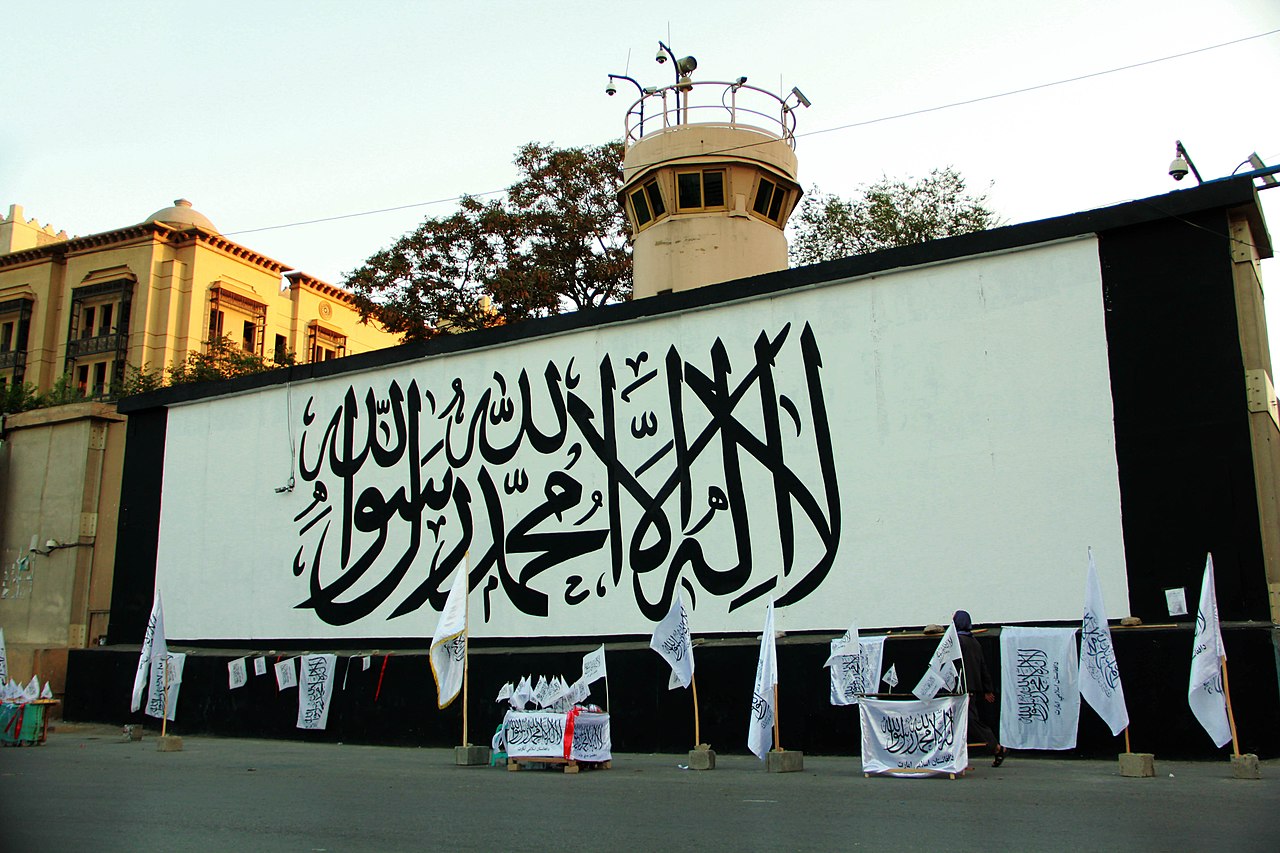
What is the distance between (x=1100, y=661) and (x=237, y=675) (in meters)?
15.5

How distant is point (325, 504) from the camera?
812 inches

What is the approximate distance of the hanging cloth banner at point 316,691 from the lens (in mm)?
18812

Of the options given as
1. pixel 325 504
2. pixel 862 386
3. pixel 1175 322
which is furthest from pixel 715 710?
pixel 325 504

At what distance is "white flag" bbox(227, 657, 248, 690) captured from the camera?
65.4ft

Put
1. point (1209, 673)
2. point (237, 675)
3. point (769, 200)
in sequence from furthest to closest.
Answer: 1. point (769, 200)
2. point (237, 675)
3. point (1209, 673)

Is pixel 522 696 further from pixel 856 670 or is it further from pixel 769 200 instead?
pixel 769 200

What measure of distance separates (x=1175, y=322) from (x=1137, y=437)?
1482 mm

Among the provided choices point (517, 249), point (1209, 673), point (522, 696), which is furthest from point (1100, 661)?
point (517, 249)

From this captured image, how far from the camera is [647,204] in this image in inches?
977

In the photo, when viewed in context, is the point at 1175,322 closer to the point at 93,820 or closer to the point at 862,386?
the point at 862,386

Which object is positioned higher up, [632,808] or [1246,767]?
[1246,767]

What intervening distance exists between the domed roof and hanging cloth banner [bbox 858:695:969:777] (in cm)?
4850

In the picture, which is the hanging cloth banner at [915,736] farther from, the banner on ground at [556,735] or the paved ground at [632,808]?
the banner on ground at [556,735]

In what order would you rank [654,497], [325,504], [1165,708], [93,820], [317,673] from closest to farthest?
[93,820], [1165,708], [654,497], [317,673], [325,504]
